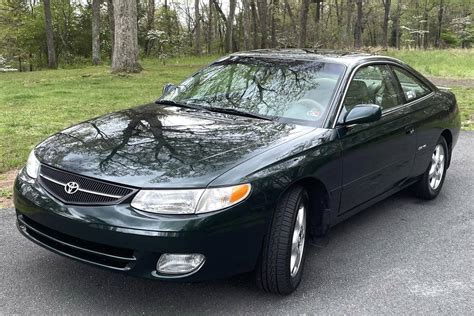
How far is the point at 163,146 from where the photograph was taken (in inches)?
130

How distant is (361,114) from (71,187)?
82.0 inches

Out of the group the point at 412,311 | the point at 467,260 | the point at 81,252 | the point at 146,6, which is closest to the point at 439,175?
the point at 467,260

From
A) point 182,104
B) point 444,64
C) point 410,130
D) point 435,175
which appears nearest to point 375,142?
point 410,130

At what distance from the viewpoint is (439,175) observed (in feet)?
18.3

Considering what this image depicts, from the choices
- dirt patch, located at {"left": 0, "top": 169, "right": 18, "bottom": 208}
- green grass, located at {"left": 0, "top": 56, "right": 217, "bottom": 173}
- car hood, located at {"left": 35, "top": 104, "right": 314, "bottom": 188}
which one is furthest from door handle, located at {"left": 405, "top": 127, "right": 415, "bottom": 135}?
green grass, located at {"left": 0, "top": 56, "right": 217, "bottom": 173}

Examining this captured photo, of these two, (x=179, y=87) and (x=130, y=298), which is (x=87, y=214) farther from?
(x=179, y=87)

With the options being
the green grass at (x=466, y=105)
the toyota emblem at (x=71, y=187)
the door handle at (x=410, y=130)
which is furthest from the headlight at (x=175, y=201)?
the green grass at (x=466, y=105)

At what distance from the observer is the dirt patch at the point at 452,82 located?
51.8 feet

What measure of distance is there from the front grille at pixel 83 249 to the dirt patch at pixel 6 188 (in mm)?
2001

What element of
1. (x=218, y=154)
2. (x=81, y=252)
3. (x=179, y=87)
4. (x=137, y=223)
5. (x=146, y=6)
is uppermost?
(x=146, y=6)

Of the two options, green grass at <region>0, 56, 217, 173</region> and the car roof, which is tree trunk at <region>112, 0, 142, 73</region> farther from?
the car roof

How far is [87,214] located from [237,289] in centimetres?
115

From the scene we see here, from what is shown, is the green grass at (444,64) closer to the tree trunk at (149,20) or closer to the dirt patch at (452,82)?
the dirt patch at (452,82)

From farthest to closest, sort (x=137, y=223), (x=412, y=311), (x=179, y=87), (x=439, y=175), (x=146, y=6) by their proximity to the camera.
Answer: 1. (x=146, y=6)
2. (x=439, y=175)
3. (x=179, y=87)
4. (x=412, y=311)
5. (x=137, y=223)
